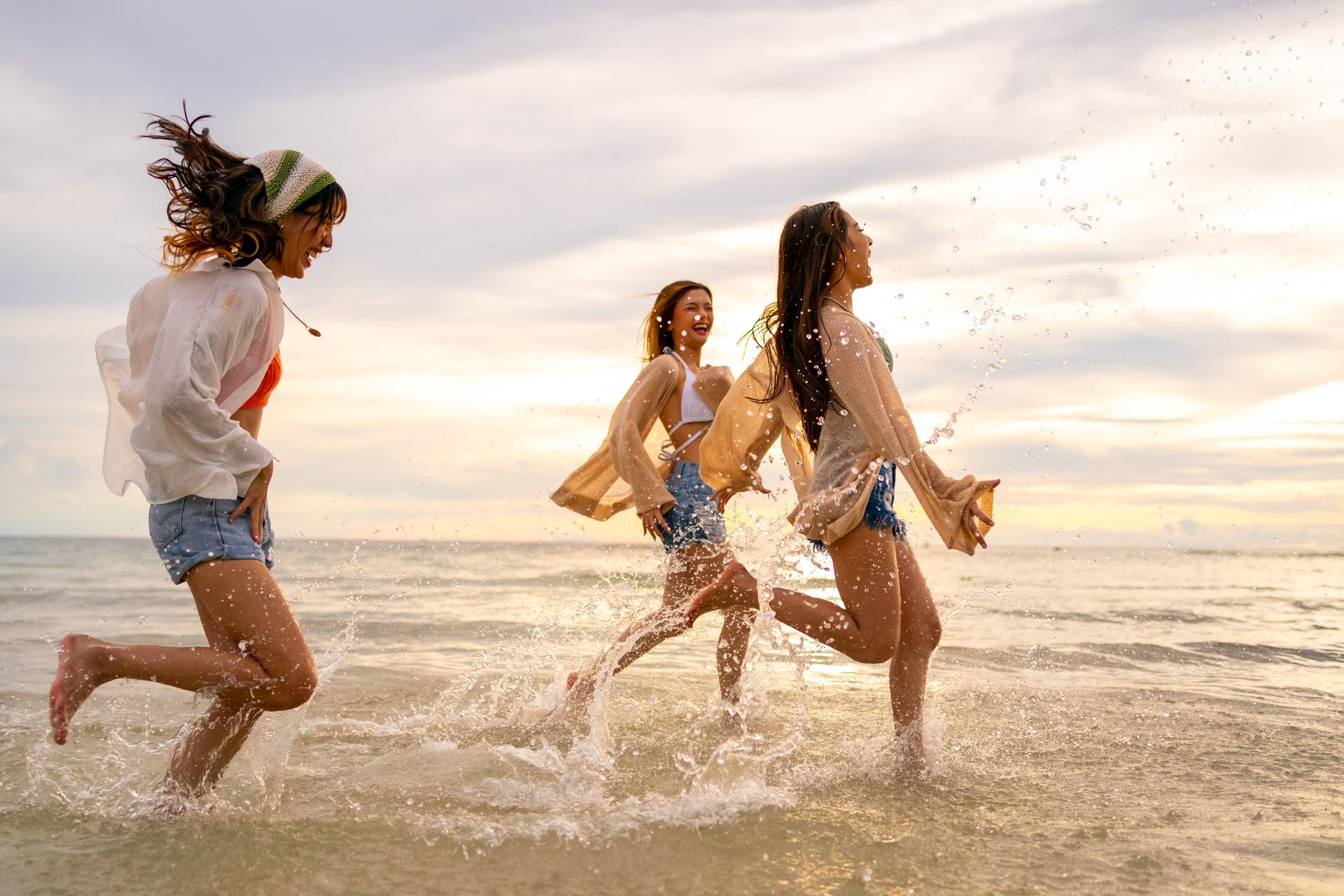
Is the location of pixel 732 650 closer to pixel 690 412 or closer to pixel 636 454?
pixel 636 454

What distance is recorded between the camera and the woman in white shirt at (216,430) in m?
2.86

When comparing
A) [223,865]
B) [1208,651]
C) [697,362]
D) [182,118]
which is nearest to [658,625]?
[697,362]

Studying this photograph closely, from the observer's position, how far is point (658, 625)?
4.65m

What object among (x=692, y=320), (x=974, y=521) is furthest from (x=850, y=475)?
(x=692, y=320)

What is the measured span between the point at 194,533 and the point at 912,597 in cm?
253

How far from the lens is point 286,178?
3066 mm

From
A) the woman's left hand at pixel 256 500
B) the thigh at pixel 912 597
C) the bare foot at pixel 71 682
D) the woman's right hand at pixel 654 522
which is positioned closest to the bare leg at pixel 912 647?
the thigh at pixel 912 597

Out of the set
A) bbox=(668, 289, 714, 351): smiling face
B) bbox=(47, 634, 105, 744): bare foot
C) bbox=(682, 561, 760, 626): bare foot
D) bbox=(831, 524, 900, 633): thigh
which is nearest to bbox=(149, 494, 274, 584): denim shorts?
bbox=(47, 634, 105, 744): bare foot

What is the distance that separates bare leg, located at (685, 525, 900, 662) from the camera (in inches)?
138

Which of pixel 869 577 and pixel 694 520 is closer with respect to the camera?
pixel 869 577

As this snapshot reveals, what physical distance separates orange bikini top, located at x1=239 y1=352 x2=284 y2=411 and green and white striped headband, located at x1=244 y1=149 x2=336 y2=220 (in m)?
0.47

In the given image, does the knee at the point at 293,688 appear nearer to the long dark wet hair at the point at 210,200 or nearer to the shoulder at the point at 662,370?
the long dark wet hair at the point at 210,200

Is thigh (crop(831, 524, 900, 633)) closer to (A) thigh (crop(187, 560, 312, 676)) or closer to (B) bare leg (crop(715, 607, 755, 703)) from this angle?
(B) bare leg (crop(715, 607, 755, 703))

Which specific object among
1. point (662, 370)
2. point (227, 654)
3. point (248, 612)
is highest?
point (662, 370)
